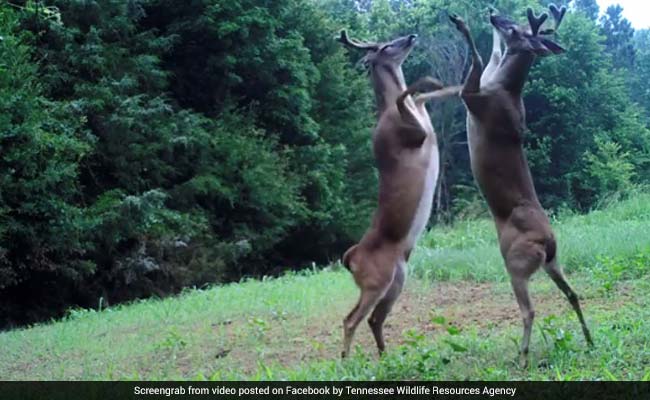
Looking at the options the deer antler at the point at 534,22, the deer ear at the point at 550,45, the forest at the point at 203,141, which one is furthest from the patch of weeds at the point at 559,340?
the forest at the point at 203,141

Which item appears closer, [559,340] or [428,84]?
[559,340]

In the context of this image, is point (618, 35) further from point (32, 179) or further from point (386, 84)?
point (386, 84)

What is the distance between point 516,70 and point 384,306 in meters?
2.10

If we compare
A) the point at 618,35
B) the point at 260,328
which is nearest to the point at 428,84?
the point at 260,328

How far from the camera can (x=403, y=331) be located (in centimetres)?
764

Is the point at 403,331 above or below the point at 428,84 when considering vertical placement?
below

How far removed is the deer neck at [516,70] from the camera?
234 inches

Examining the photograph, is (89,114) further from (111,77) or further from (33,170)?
(33,170)

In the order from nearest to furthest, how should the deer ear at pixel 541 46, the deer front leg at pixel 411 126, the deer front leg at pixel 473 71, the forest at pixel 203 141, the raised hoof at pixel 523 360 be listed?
1. the raised hoof at pixel 523 360
2. the deer front leg at pixel 473 71
3. the deer ear at pixel 541 46
4. the deer front leg at pixel 411 126
5. the forest at pixel 203 141

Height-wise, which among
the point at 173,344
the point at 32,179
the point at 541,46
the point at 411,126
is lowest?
the point at 173,344

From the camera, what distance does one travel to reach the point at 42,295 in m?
17.8

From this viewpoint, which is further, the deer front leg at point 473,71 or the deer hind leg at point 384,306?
the deer hind leg at point 384,306

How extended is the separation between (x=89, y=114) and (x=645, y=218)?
1260 cm

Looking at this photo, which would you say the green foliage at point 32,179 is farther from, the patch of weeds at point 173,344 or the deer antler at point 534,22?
the deer antler at point 534,22
